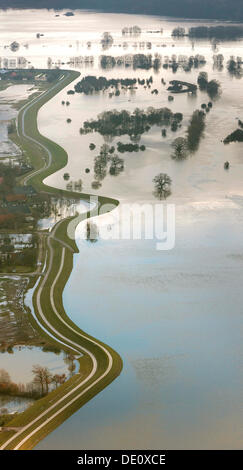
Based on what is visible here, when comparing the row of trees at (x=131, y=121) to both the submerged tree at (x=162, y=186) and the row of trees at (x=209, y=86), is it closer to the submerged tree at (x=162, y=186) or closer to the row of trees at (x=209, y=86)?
the row of trees at (x=209, y=86)

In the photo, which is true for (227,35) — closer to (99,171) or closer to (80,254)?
(99,171)

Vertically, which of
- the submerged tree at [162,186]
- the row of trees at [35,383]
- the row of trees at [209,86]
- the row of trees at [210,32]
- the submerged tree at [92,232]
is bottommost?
the row of trees at [35,383]

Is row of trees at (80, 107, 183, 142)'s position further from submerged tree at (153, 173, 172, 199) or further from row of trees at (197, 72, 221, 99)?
submerged tree at (153, 173, 172, 199)

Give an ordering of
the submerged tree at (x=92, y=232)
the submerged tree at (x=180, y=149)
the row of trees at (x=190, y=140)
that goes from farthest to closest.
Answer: the row of trees at (x=190, y=140) < the submerged tree at (x=180, y=149) < the submerged tree at (x=92, y=232)

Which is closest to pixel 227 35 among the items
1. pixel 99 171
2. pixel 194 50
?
pixel 194 50

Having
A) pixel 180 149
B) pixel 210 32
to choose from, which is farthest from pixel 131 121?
pixel 210 32

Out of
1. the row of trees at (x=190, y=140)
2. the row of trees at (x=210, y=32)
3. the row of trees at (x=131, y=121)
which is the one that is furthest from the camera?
the row of trees at (x=210, y=32)

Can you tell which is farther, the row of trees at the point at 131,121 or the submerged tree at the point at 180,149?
the row of trees at the point at 131,121

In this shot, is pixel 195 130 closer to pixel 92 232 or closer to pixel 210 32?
pixel 92 232

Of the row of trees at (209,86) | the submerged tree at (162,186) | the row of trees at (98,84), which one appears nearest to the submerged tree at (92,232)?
the submerged tree at (162,186)
